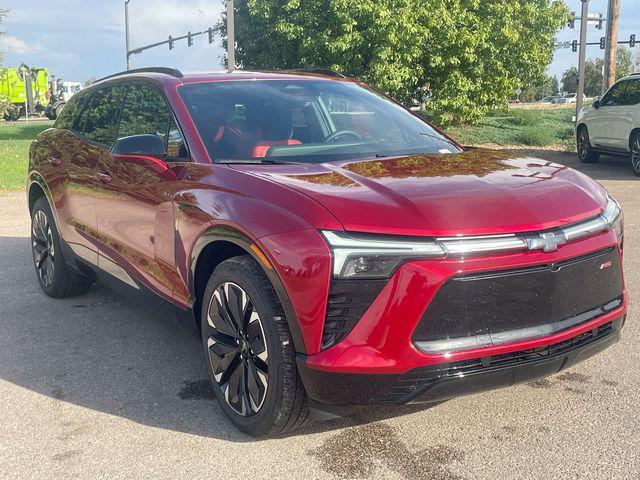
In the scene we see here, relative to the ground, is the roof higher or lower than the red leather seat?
higher

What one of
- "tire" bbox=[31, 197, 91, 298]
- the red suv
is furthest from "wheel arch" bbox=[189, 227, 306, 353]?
"tire" bbox=[31, 197, 91, 298]

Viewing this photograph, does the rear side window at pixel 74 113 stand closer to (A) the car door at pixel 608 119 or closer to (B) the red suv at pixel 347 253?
(B) the red suv at pixel 347 253

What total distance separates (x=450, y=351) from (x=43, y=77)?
49461 millimetres

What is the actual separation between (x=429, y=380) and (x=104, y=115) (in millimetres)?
3231

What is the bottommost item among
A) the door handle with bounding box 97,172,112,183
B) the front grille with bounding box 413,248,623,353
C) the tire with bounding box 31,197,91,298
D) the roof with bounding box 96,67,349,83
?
the tire with bounding box 31,197,91,298

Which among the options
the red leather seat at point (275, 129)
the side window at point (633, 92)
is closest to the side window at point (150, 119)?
the red leather seat at point (275, 129)

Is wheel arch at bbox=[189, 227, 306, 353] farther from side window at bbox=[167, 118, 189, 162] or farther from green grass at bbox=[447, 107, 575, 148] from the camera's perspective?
green grass at bbox=[447, 107, 575, 148]

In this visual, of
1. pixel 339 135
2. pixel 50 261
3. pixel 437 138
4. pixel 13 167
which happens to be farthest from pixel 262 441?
pixel 13 167

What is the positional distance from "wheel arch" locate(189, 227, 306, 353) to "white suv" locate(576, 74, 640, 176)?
11614mm

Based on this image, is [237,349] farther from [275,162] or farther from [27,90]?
[27,90]

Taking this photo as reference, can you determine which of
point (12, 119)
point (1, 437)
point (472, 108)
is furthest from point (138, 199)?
point (12, 119)

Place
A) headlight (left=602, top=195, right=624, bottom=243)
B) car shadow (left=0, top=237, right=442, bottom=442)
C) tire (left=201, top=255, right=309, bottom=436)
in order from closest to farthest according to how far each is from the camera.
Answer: tire (left=201, top=255, right=309, bottom=436) < headlight (left=602, top=195, right=624, bottom=243) < car shadow (left=0, top=237, right=442, bottom=442)

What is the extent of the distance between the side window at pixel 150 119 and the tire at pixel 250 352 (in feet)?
3.00

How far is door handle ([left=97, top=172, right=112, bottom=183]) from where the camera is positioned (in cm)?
443
